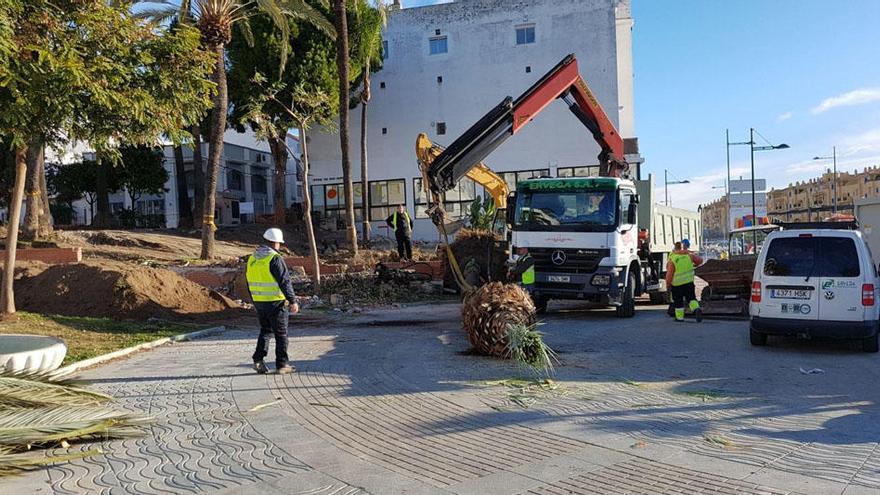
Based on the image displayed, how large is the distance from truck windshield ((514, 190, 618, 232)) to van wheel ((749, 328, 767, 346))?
360 centimetres

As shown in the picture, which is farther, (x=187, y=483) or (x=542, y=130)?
(x=542, y=130)

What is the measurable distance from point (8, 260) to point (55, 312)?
2.56 metres

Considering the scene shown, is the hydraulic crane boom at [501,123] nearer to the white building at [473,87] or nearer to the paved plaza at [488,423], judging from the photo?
the paved plaza at [488,423]

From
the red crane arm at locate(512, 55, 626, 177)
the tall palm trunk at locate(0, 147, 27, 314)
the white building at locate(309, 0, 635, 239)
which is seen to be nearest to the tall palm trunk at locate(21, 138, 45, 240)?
the tall palm trunk at locate(0, 147, 27, 314)

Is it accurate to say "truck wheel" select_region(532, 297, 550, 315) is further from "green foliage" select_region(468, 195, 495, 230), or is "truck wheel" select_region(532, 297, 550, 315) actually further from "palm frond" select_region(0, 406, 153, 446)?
"palm frond" select_region(0, 406, 153, 446)

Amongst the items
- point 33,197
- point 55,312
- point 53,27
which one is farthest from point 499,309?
point 33,197

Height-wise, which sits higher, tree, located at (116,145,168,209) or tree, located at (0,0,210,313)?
tree, located at (116,145,168,209)

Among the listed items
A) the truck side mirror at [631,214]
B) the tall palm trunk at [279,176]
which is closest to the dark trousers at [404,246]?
the truck side mirror at [631,214]

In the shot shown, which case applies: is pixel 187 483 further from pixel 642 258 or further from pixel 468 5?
pixel 468 5

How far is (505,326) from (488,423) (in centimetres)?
302

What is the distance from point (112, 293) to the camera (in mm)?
13523

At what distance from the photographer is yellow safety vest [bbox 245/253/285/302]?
324 inches

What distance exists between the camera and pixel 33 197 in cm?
1998

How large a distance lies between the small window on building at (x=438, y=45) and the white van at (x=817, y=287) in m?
32.9
